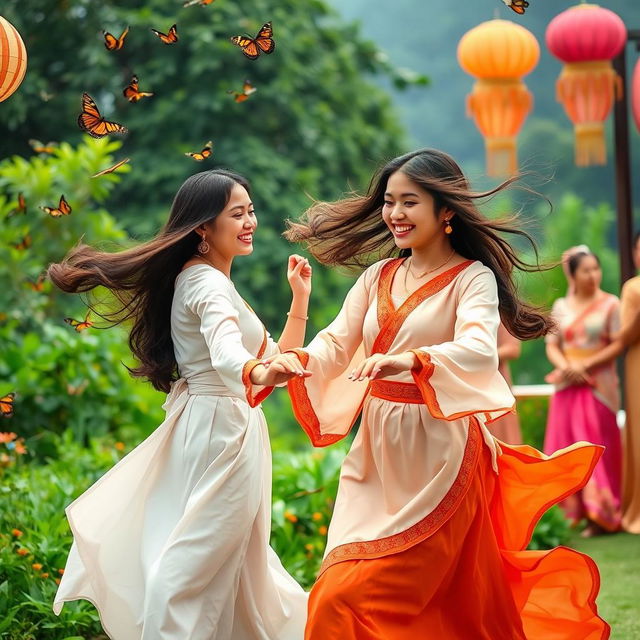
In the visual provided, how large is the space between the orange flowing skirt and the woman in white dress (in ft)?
1.36

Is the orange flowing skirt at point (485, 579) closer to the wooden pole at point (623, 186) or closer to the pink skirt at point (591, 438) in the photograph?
the pink skirt at point (591, 438)

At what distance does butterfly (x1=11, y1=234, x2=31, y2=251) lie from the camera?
23.2 feet

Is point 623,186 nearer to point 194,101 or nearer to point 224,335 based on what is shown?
point 224,335

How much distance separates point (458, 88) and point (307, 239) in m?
26.5

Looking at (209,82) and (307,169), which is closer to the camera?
(209,82)

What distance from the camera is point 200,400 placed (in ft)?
13.8

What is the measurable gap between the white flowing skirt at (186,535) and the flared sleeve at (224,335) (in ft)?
0.67

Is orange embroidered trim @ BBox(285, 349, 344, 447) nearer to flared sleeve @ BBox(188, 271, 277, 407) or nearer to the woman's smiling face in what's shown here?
flared sleeve @ BBox(188, 271, 277, 407)

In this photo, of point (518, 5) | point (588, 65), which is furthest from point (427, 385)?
point (588, 65)

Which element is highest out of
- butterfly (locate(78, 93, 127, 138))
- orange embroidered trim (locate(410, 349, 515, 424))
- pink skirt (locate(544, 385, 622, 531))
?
butterfly (locate(78, 93, 127, 138))

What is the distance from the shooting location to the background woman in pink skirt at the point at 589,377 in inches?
309

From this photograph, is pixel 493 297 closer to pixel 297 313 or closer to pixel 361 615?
pixel 297 313

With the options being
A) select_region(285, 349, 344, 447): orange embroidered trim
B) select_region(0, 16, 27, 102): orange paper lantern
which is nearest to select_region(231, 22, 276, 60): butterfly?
select_region(0, 16, 27, 102): orange paper lantern

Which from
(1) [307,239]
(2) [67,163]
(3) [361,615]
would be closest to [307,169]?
(2) [67,163]
